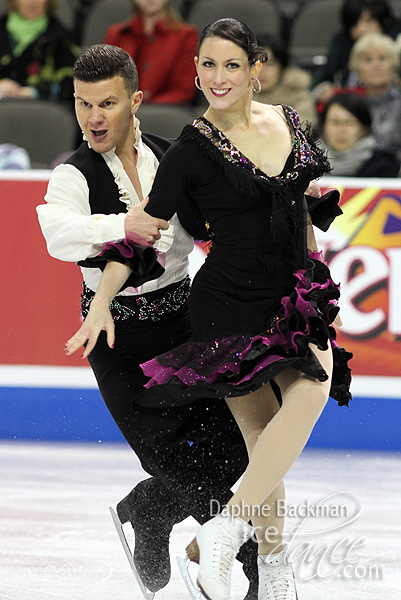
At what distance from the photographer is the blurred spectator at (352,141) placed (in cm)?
490

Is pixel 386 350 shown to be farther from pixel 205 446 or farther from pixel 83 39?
pixel 83 39

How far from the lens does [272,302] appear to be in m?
2.46

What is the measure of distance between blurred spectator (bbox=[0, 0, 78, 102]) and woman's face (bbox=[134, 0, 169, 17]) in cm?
48

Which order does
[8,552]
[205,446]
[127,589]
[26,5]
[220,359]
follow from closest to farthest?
[220,359], [205,446], [127,589], [8,552], [26,5]

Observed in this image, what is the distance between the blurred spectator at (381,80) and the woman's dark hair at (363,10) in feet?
1.06

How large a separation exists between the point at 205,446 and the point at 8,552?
90 cm

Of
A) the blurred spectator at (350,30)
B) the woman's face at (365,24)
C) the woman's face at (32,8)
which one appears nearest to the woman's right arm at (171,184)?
the blurred spectator at (350,30)

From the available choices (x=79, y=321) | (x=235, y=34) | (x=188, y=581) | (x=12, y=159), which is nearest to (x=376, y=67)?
(x=12, y=159)

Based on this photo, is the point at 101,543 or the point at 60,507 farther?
the point at 60,507

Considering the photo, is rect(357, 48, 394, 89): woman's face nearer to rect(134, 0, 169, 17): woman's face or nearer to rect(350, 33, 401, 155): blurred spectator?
rect(350, 33, 401, 155): blurred spectator

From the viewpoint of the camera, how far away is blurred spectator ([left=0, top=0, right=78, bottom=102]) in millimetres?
5945

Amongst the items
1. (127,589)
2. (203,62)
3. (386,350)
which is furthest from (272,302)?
(386,350)

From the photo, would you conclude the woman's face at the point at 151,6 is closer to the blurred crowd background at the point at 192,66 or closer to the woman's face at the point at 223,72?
the blurred crowd background at the point at 192,66

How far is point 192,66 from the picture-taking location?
5832mm
